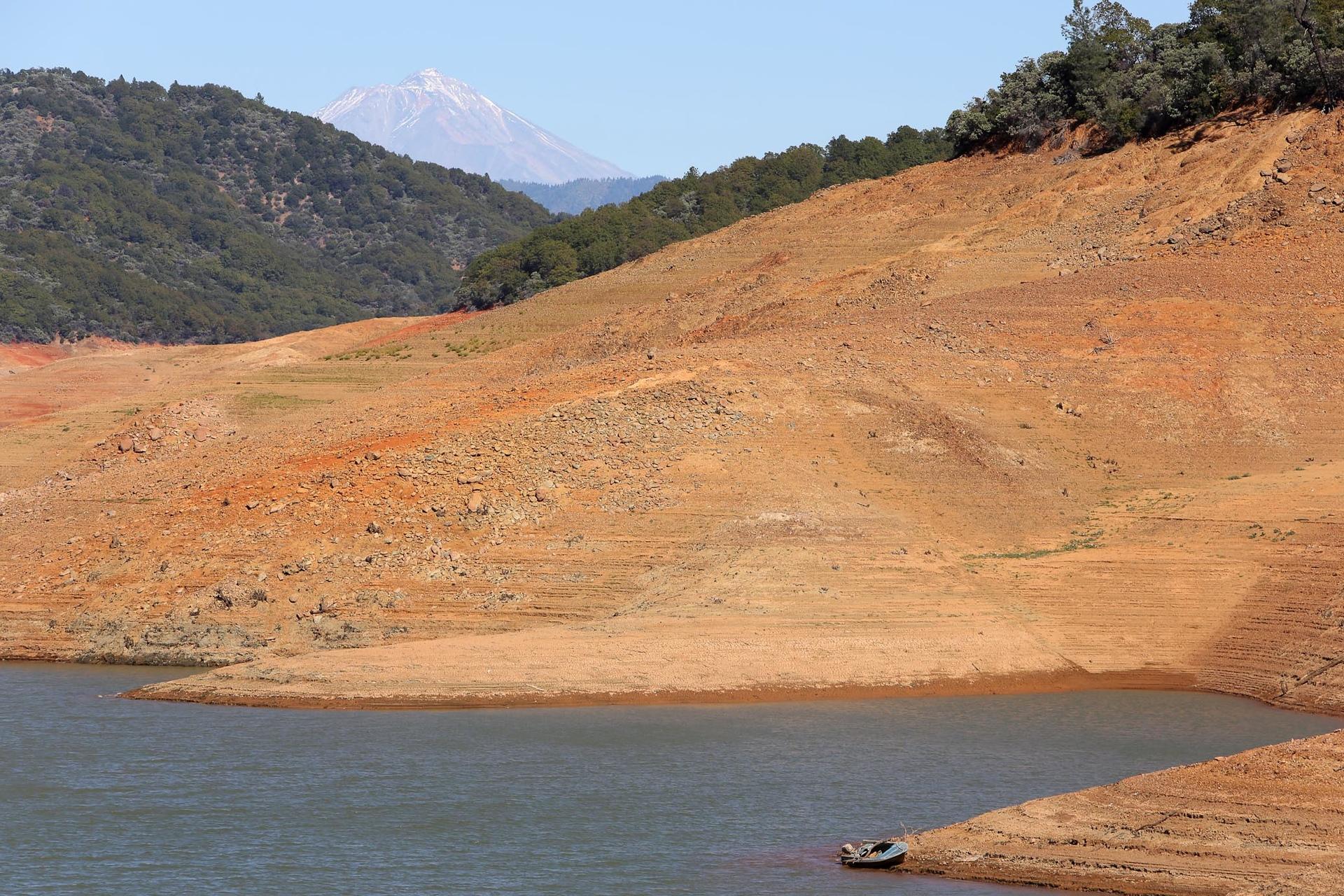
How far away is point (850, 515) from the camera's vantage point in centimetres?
3112

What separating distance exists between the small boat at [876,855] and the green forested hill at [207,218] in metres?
88.4

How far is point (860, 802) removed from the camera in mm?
20047

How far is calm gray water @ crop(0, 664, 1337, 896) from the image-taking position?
17.7 m

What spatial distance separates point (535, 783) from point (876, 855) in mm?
4943

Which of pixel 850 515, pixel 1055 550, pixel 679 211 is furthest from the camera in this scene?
pixel 679 211

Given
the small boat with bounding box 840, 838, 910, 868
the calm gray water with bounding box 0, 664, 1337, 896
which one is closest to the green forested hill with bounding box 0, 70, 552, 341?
the calm gray water with bounding box 0, 664, 1337, 896

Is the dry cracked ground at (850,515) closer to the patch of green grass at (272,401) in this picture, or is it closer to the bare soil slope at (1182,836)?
the bare soil slope at (1182,836)

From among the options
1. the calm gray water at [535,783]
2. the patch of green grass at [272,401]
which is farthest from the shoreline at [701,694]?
the patch of green grass at [272,401]

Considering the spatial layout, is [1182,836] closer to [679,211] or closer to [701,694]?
[701,694]

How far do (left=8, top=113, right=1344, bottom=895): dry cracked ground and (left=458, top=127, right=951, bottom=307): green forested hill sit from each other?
97.7 feet

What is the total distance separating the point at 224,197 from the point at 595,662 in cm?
11719

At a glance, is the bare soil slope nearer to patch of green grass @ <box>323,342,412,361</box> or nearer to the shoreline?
A: the shoreline

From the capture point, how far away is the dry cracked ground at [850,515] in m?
25.5

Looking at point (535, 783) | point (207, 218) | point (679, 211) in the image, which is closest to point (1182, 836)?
point (535, 783)
